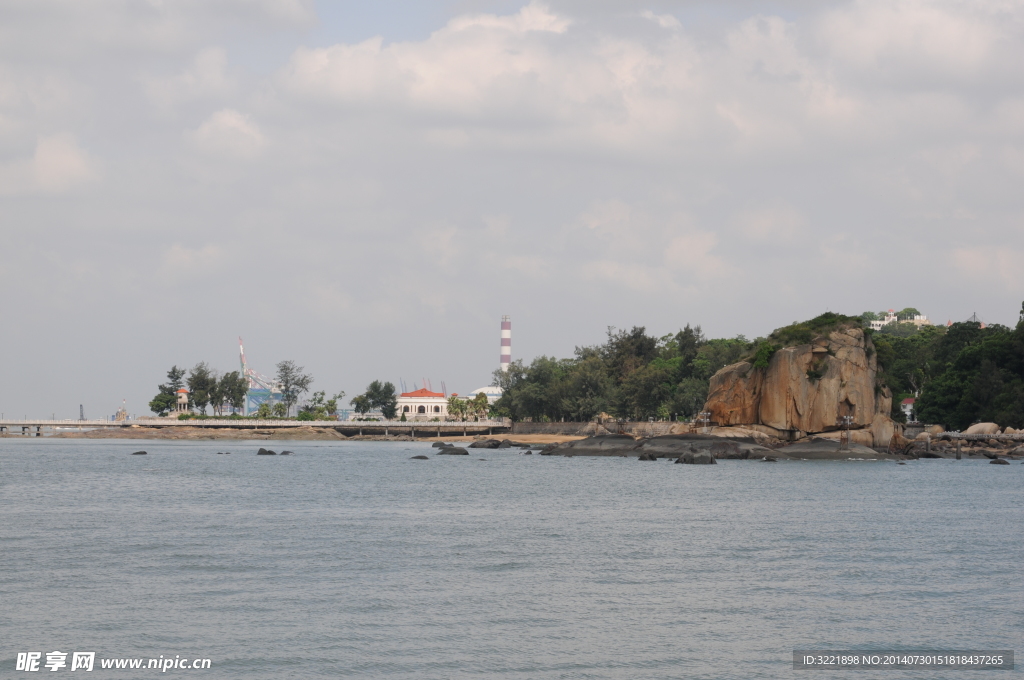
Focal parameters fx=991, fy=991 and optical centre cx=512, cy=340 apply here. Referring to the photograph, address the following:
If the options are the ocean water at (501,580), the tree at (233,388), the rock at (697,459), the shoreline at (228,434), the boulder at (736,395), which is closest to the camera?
the ocean water at (501,580)

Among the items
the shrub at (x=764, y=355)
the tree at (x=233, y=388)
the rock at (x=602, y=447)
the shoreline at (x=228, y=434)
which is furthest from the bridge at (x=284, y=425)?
the shrub at (x=764, y=355)

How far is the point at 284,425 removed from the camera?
6649 inches

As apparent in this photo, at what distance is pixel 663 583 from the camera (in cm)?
2538

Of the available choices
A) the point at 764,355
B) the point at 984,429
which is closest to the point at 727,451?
the point at 764,355

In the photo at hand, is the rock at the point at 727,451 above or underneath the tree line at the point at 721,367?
underneath

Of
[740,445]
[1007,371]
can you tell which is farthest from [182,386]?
[1007,371]

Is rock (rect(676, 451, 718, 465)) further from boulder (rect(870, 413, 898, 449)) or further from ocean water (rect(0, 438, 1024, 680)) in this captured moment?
ocean water (rect(0, 438, 1024, 680))

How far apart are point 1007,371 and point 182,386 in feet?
484

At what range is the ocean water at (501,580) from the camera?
60.2 feet

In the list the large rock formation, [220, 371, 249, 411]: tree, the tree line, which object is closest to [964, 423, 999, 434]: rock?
the tree line

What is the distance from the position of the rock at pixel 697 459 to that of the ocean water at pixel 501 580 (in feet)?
109

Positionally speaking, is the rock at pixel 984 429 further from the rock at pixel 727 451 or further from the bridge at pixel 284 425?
the bridge at pixel 284 425

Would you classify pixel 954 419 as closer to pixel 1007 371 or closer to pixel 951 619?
pixel 1007 371

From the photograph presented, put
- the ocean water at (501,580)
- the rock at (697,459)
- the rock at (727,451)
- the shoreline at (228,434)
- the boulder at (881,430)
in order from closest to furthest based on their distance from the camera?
the ocean water at (501,580), the rock at (697,459), the rock at (727,451), the boulder at (881,430), the shoreline at (228,434)
